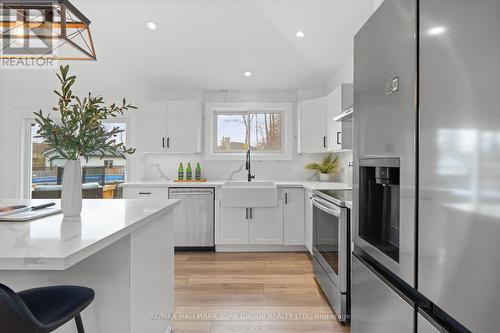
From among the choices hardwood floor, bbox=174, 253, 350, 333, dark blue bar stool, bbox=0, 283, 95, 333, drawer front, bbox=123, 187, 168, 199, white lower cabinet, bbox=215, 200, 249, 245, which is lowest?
hardwood floor, bbox=174, 253, 350, 333

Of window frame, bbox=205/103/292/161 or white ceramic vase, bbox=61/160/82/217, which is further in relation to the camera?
window frame, bbox=205/103/292/161

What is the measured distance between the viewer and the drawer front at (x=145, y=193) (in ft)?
13.5

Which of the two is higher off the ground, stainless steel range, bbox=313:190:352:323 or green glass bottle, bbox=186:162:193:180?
green glass bottle, bbox=186:162:193:180

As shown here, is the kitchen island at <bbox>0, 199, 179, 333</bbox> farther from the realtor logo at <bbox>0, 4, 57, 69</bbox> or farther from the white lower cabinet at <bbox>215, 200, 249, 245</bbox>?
the white lower cabinet at <bbox>215, 200, 249, 245</bbox>

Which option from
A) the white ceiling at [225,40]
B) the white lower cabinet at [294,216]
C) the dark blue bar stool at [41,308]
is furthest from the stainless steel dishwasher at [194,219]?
the dark blue bar stool at [41,308]

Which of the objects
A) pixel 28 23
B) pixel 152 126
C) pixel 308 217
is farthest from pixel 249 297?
pixel 152 126

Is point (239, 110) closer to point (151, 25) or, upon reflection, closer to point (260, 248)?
point (151, 25)

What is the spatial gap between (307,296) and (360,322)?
4.44ft

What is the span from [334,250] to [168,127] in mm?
2954

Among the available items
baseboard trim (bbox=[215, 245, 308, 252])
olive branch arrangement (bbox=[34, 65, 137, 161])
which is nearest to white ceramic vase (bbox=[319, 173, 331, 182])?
baseboard trim (bbox=[215, 245, 308, 252])

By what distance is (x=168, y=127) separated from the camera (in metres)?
4.45

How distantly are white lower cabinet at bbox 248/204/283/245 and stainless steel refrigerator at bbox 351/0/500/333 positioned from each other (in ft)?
9.00

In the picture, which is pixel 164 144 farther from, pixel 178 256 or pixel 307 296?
pixel 307 296

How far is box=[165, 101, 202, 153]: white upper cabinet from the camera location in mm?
4441
